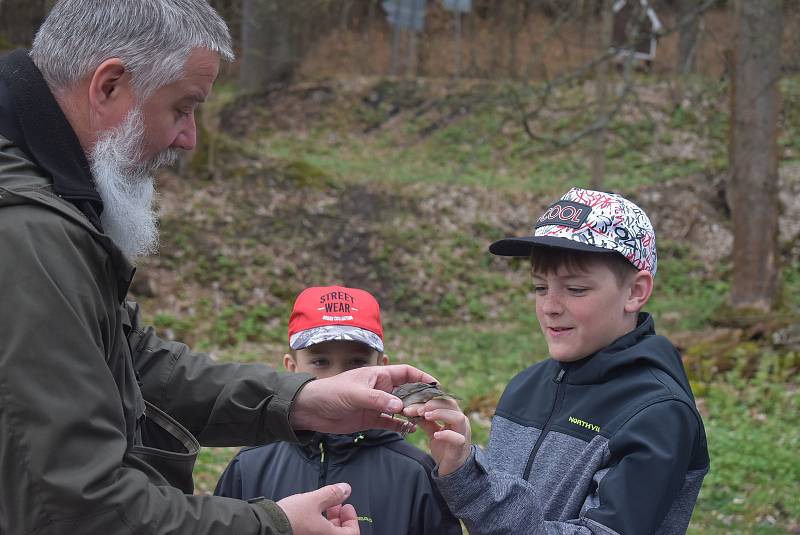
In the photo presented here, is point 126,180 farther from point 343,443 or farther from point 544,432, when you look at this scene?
point 544,432

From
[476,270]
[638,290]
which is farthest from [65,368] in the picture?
[476,270]

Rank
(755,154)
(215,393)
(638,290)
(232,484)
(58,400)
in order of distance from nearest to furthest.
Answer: (58,400) → (638,290) → (215,393) → (232,484) → (755,154)

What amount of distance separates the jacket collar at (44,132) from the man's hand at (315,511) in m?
0.84

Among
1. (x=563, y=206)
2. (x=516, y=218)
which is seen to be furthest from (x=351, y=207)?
(x=563, y=206)

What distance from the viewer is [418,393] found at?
8.75 ft

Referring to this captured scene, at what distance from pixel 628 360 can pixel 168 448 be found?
1.38m

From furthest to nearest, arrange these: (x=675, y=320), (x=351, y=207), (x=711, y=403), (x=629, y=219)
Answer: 1. (x=351, y=207)
2. (x=675, y=320)
3. (x=711, y=403)
4. (x=629, y=219)

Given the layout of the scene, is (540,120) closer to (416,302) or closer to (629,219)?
(416,302)

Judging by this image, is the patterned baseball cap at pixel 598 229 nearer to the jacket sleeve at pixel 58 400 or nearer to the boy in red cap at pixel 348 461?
the boy in red cap at pixel 348 461

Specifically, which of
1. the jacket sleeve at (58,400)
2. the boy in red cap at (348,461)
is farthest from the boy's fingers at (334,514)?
the boy in red cap at (348,461)

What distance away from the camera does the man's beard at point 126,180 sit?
233 centimetres

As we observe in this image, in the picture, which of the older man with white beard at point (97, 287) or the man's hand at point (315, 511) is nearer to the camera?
the older man with white beard at point (97, 287)

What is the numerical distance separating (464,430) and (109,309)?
3.38ft

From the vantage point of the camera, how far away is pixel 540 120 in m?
22.6
